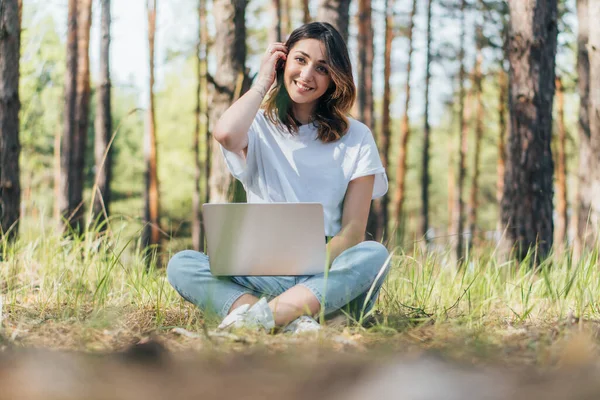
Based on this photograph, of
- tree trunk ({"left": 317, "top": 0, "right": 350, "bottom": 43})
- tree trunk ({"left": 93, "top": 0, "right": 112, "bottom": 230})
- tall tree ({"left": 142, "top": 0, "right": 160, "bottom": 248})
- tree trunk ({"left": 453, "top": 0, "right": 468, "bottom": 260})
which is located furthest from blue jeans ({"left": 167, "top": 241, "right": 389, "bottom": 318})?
tree trunk ({"left": 453, "top": 0, "right": 468, "bottom": 260})

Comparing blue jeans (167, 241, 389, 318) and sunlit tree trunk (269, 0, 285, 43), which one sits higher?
sunlit tree trunk (269, 0, 285, 43)

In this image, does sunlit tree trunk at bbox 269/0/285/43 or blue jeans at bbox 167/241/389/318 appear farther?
sunlit tree trunk at bbox 269/0/285/43

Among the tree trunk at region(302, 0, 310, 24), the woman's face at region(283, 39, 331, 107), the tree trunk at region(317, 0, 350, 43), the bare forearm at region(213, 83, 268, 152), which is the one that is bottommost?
the bare forearm at region(213, 83, 268, 152)

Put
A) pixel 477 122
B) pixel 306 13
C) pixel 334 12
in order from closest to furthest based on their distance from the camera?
pixel 334 12 → pixel 306 13 → pixel 477 122

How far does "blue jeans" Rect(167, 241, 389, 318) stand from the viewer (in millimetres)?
2613

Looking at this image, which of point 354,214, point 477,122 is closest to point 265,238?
point 354,214

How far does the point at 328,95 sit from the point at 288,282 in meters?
0.91

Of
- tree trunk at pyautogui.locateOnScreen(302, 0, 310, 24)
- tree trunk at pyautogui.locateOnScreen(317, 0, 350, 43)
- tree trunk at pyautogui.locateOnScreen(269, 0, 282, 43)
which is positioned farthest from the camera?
tree trunk at pyautogui.locateOnScreen(302, 0, 310, 24)

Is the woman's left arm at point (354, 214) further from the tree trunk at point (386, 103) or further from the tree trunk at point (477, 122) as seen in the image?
the tree trunk at point (477, 122)

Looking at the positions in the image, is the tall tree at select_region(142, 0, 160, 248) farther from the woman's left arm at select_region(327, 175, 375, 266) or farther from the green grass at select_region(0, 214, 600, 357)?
the woman's left arm at select_region(327, 175, 375, 266)

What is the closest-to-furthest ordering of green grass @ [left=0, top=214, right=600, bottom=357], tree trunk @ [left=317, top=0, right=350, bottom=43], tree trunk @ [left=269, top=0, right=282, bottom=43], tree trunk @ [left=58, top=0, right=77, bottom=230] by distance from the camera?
green grass @ [left=0, top=214, right=600, bottom=357] < tree trunk @ [left=317, top=0, right=350, bottom=43] < tree trunk @ [left=58, top=0, right=77, bottom=230] < tree trunk @ [left=269, top=0, right=282, bottom=43]

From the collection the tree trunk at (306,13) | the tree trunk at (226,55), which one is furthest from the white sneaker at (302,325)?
the tree trunk at (306,13)

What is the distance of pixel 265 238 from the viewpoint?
2520mm

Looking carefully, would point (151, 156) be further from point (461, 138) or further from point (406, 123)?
point (461, 138)
